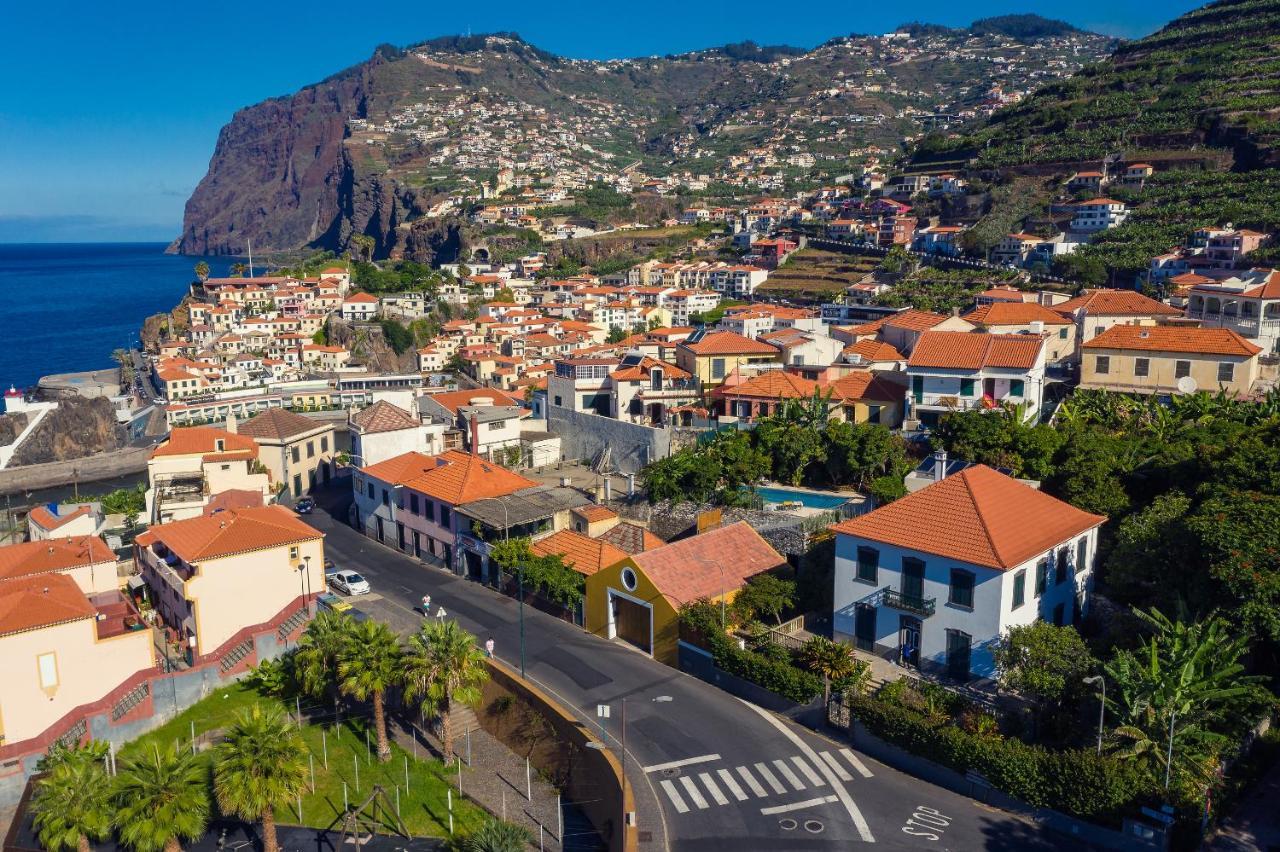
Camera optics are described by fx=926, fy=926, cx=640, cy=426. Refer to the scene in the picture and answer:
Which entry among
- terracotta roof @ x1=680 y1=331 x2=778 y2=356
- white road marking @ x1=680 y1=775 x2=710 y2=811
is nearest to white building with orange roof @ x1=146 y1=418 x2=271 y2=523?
terracotta roof @ x1=680 y1=331 x2=778 y2=356

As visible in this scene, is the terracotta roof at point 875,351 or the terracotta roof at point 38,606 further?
the terracotta roof at point 875,351

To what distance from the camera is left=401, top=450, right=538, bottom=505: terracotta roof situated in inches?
1483

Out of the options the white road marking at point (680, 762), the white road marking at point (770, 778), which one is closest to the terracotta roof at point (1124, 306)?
the white road marking at point (770, 778)

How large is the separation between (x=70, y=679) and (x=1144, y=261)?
90727mm

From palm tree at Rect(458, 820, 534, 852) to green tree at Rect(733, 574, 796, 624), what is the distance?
32.2 feet

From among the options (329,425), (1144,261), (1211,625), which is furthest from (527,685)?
(1144,261)

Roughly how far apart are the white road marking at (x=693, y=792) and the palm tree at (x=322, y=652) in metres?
9.79

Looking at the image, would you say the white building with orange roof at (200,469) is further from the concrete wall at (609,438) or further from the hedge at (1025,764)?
the hedge at (1025,764)

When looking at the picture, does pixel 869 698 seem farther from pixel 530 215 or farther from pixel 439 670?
pixel 530 215

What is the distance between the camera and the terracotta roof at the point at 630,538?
32.8 meters

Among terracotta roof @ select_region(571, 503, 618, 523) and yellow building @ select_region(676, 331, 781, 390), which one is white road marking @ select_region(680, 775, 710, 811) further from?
yellow building @ select_region(676, 331, 781, 390)

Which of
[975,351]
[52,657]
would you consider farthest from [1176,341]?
[52,657]

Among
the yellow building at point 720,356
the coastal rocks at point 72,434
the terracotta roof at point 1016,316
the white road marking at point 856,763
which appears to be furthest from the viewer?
the coastal rocks at point 72,434

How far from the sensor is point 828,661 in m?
24.0
